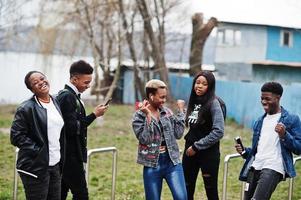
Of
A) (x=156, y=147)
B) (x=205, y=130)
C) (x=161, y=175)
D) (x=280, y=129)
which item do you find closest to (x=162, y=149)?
(x=156, y=147)

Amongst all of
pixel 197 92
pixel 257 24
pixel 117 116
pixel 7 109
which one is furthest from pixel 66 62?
pixel 197 92

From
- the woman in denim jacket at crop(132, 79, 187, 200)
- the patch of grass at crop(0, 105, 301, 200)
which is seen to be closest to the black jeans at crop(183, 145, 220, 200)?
the woman in denim jacket at crop(132, 79, 187, 200)

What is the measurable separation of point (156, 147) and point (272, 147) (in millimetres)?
1089

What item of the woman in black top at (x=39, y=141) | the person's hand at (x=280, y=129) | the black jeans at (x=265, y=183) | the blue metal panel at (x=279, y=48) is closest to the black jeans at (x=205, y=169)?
the black jeans at (x=265, y=183)

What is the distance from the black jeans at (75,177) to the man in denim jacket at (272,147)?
1.60 meters

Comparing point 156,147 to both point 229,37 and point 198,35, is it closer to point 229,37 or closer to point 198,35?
point 198,35

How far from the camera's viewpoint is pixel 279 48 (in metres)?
32.1

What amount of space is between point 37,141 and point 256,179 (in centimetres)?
210

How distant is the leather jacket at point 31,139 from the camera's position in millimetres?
4660

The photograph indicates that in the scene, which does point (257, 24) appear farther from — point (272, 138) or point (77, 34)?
point (272, 138)

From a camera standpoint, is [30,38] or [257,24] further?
[257,24]

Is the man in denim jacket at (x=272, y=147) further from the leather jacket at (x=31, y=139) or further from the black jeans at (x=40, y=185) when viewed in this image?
the leather jacket at (x=31, y=139)

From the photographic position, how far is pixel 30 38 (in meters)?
27.7

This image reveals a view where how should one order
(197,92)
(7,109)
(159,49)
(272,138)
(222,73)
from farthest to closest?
(222,73)
(7,109)
(159,49)
(197,92)
(272,138)
